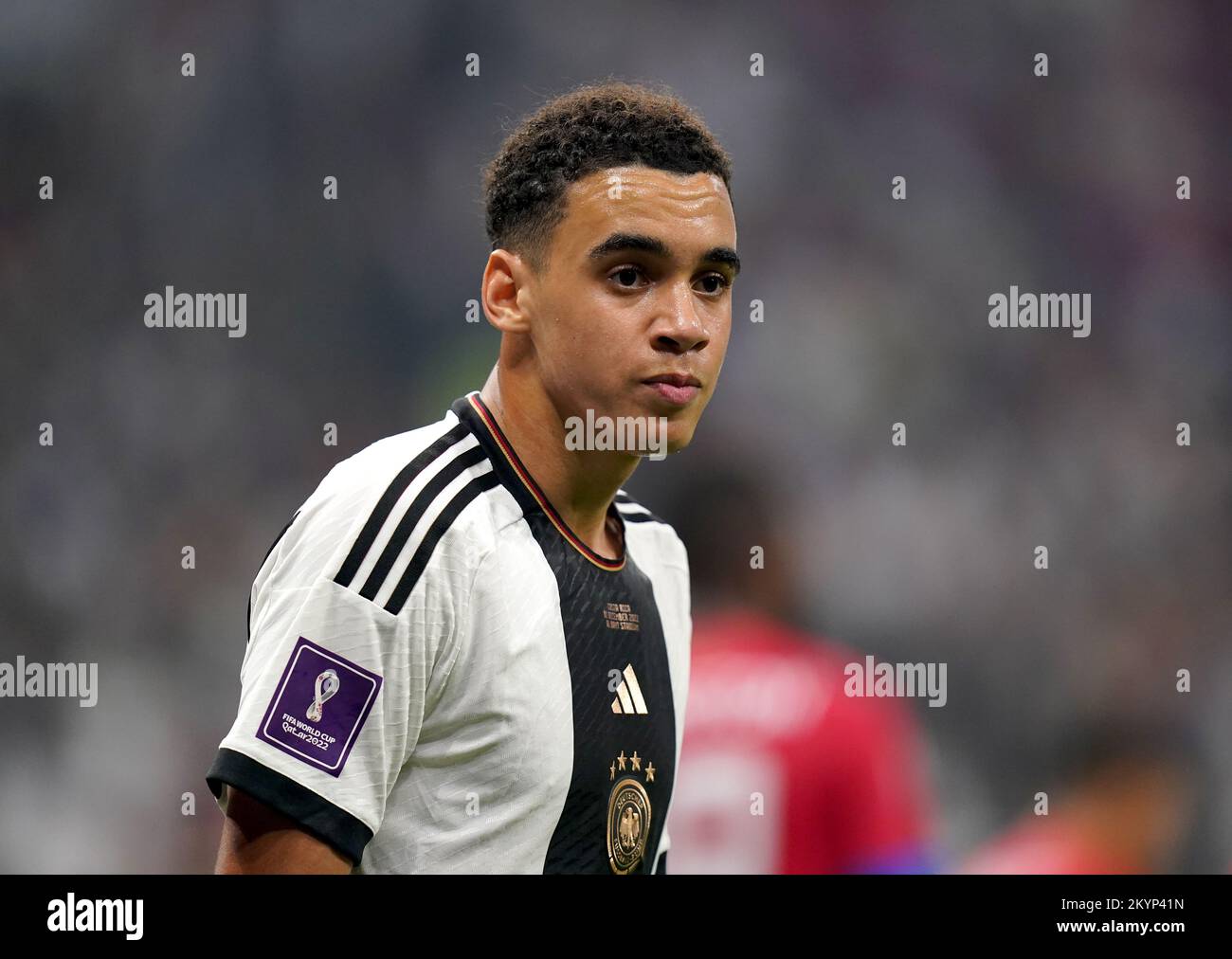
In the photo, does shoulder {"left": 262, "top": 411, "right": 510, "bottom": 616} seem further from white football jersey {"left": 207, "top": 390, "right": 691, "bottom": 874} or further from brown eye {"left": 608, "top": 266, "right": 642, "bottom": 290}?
brown eye {"left": 608, "top": 266, "right": 642, "bottom": 290}

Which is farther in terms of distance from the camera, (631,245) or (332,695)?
(631,245)

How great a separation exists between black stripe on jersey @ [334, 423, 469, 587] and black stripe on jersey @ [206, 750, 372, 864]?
29 centimetres

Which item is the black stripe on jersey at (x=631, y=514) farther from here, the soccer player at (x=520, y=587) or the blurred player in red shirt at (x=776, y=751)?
the blurred player in red shirt at (x=776, y=751)

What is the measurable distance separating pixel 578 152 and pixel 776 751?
244 cm

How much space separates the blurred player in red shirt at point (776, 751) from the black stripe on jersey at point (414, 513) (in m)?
2.20

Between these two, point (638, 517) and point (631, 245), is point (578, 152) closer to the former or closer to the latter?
point (631, 245)

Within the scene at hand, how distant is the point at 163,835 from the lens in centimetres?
440

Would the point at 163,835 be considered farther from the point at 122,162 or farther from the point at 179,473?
the point at 122,162

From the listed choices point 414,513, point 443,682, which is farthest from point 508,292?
point 443,682

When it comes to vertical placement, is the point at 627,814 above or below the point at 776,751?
above

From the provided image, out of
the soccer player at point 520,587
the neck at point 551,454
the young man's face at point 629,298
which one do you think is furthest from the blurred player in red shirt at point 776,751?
the young man's face at point 629,298

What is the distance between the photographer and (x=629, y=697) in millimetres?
2260

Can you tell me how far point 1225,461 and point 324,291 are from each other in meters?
3.67
